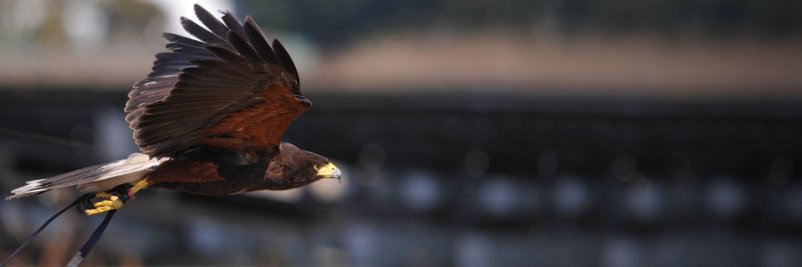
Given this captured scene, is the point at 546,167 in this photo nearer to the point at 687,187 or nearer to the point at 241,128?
the point at 687,187

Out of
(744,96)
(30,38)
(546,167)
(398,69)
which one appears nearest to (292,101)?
(546,167)

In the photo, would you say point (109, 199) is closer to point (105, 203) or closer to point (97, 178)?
point (105, 203)

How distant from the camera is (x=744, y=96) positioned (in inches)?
711

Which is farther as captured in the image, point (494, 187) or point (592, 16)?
point (592, 16)

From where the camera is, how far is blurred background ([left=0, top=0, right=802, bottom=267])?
1569 cm

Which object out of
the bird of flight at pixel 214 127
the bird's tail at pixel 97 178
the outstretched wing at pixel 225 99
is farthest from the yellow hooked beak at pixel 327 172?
the bird's tail at pixel 97 178

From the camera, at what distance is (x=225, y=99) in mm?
5746

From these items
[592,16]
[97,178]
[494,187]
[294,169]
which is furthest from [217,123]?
[592,16]

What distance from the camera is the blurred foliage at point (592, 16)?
19016 mm

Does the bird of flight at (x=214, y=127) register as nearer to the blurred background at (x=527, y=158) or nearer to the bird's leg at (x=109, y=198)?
the bird's leg at (x=109, y=198)

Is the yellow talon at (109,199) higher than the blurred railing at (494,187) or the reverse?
higher

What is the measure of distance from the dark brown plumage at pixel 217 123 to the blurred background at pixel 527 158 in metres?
7.42

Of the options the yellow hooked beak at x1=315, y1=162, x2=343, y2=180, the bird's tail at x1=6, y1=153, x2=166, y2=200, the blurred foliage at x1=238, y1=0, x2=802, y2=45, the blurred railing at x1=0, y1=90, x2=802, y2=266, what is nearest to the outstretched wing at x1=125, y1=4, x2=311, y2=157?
the bird's tail at x1=6, y1=153, x2=166, y2=200

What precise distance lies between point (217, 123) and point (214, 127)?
0.13ft
